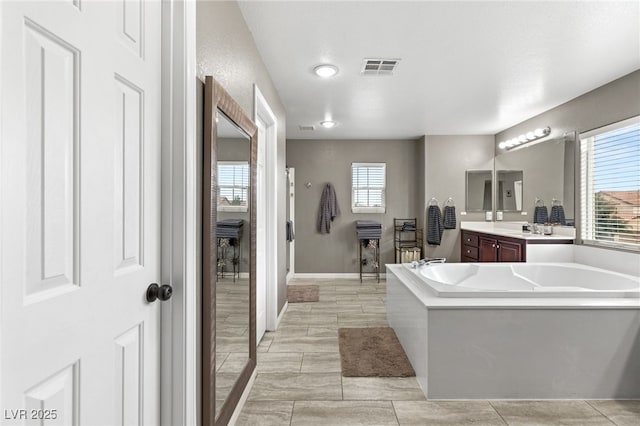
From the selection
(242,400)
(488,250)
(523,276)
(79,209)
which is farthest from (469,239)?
(79,209)

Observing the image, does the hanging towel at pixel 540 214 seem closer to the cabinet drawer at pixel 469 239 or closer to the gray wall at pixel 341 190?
the cabinet drawer at pixel 469 239

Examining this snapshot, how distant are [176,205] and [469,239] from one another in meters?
4.80

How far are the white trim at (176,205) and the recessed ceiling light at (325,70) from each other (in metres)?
1.76

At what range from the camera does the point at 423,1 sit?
2.01m

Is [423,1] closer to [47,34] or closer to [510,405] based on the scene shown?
[47,34]

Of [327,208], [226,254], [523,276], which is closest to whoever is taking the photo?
[226,254]

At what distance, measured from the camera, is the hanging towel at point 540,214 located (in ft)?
13.7

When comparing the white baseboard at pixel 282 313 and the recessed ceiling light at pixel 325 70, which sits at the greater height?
the recessed ceiling light at pixel 325 70

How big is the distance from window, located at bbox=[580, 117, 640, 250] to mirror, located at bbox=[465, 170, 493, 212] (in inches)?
→ 73.2

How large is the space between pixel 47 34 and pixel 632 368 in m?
3.11

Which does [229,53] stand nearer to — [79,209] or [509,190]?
[79,209]

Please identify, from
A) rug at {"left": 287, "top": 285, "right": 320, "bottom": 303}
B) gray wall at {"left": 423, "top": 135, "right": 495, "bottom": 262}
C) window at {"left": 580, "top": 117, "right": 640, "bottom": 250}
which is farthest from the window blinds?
gray wall at {"left": 423, "top": 135, "right": 495, "bottom": 262}

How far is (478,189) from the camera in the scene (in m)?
5.54

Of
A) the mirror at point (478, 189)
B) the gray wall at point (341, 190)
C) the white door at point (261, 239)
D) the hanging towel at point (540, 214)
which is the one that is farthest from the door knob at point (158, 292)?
the mirror at point (478, 189)
